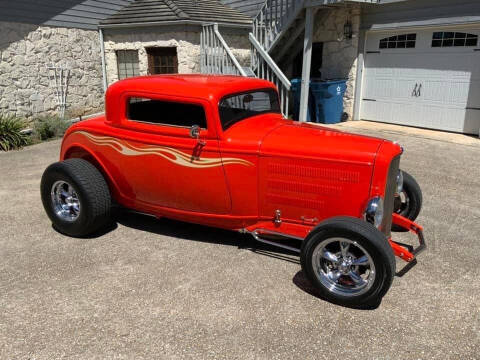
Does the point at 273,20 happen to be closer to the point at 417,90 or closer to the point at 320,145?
the point at 417,90

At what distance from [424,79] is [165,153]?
8.65 m

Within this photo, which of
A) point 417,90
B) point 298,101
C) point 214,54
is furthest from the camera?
point 298,101

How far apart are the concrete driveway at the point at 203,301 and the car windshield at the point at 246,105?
1387 mm

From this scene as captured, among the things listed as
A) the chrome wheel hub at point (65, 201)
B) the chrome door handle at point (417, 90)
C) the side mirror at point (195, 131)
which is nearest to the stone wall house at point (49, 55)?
the chrome wheel hub at point (65, 201)

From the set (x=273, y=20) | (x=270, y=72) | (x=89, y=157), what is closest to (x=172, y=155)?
(x=89, y=157)

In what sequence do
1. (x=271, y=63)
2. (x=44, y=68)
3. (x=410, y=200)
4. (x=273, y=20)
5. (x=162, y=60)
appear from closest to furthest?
(x=410, y=200) → (x=271, y=63) → (x=44, y=68) → (x=273, y=20) → (x=162, y=60)

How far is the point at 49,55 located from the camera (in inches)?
448

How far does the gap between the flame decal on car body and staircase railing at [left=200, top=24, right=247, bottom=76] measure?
7.19 m

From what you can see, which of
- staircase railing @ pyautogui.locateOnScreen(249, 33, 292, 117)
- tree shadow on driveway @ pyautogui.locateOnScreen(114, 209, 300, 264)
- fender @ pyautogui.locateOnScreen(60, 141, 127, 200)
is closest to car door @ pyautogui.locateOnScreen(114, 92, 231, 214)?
fender @ pyautogui.locateOnScreen(60, 141, 127, 200)

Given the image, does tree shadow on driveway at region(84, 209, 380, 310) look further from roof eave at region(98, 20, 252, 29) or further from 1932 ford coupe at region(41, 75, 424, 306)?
roof eave at region(98, 20, 252, 29)

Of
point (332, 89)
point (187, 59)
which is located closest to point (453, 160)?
point (332, 89)

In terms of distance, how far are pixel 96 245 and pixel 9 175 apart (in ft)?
12.3

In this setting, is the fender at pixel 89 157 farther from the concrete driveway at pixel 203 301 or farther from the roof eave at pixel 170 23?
the roof eave at pixel 170 23

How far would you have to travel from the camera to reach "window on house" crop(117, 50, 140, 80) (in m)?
12.7
